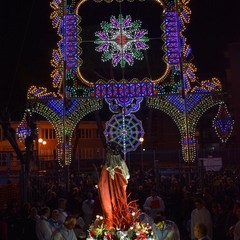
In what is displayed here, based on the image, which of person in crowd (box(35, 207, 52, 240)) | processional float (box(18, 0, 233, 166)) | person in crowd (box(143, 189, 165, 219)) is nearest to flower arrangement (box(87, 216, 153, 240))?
person in crowd (box(35, 207, 52, 240))

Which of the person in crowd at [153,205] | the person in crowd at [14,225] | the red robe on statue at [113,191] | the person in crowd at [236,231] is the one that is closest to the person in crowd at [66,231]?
the red robe on statue at [113,191]

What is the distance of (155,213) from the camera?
581 inches

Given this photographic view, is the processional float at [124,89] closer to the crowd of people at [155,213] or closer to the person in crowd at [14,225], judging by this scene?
the crowd of people at [155,213]

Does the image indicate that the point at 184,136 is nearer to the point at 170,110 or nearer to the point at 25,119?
the point at 170,110

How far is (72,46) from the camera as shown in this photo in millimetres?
22500

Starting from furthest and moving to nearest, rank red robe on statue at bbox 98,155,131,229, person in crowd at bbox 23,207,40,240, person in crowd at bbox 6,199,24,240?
person in crowd at bbox 6,199,24,240
person in crowd at bbox 23,207,40,240
red robe on statue at bbox 98,155,131,229

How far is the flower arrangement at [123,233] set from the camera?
9703mm

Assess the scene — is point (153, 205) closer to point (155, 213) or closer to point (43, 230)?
point (155, 213)

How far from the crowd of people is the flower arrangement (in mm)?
237

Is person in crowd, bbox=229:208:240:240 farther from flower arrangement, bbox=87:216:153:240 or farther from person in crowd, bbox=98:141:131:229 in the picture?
person in crowd, bbox=98:141:131:229

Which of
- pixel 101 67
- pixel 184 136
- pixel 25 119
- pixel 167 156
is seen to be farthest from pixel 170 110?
pixel 167 156

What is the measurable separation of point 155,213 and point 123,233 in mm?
5088

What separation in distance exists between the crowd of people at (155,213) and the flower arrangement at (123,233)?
0.78 feet

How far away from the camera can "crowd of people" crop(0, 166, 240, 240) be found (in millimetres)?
10141
